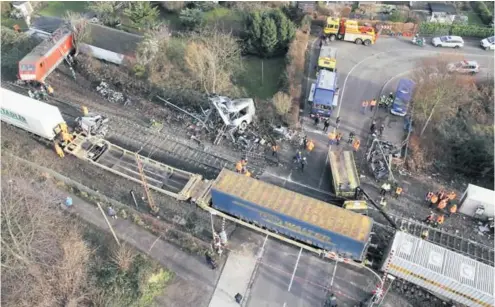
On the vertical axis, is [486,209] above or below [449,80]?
below

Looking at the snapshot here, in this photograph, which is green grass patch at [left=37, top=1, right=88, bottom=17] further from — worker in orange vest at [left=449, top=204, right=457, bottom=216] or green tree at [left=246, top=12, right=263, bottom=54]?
worker in orange vest at [left=449, top=204, right=457, bottom=216]

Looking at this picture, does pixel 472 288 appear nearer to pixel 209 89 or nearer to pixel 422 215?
pixel 422 215

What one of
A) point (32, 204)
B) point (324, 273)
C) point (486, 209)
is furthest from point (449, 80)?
point (32, 204)

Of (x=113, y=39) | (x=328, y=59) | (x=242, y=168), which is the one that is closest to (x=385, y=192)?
(x=242, y=168)

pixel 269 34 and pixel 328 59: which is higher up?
pixel 269 34

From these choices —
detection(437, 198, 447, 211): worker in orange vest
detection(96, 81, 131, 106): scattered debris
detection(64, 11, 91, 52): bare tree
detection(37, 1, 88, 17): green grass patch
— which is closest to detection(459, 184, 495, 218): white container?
detection(437, 198, 447, 211): worker in orange vest

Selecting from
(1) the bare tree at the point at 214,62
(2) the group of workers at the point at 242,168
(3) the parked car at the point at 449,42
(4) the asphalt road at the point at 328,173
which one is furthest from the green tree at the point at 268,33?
(3) the parked car at the point at 449,42

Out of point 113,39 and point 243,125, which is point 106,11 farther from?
point 243,125
